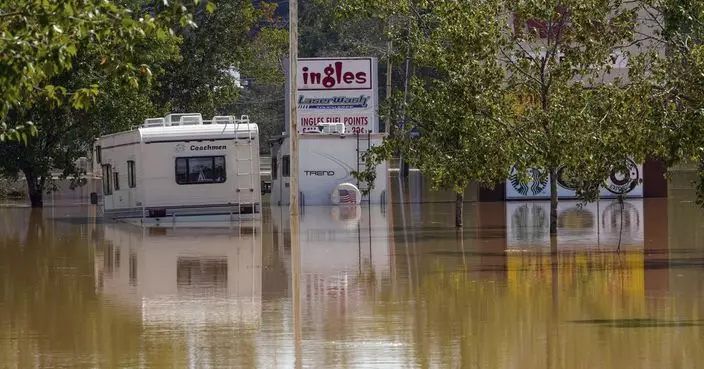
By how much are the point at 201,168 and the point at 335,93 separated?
651 inches

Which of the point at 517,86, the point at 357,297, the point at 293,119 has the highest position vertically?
the point at 517,86

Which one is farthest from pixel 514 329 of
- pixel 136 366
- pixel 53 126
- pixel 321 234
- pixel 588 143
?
pixel 53 126

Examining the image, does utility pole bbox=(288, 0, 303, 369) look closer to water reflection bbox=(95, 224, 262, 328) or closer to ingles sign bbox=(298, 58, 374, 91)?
water reflection bbox=(95, 224, 262, 328)

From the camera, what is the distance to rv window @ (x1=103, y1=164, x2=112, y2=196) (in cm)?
3600

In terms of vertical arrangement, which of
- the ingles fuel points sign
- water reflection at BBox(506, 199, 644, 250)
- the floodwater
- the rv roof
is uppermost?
the ingles fuel points sign

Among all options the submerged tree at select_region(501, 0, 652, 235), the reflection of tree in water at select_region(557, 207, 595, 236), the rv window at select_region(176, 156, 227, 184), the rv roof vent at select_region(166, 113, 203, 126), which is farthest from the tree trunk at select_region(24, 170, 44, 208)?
the submerged tree at select_region(501, 0, 652, 235)

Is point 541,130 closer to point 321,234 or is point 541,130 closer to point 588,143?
point 588,143

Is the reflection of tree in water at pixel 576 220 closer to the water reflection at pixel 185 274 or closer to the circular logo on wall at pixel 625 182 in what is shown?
the circular logo on wall at pixel 625 182

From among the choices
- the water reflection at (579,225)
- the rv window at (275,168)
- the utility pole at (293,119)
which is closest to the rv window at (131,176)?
the utility pole at (293,119)

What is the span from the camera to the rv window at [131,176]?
110 feet

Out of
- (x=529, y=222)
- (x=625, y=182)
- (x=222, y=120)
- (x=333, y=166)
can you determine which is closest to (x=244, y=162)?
(x=222, y=120)

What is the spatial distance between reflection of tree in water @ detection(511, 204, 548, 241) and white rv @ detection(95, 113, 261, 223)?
6.54m

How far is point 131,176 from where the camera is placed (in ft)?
111

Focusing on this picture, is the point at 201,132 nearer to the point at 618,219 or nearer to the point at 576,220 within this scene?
the point at 576,220
